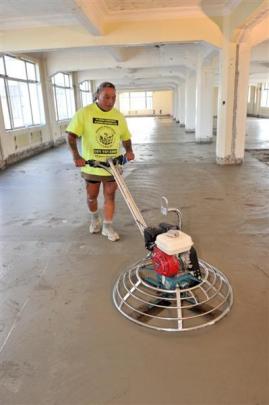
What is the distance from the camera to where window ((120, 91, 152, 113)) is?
3009 centimetres

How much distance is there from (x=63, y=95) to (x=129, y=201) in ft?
35.9

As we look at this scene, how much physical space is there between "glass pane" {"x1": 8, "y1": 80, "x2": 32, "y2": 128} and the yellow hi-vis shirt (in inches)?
226

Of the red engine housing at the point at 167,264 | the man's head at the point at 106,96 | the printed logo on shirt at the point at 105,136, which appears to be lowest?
the red engine housing at the point at 167,264

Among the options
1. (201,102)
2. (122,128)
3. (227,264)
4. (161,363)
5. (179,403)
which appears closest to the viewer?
(179,403)

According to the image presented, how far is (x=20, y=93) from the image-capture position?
8.23 meters

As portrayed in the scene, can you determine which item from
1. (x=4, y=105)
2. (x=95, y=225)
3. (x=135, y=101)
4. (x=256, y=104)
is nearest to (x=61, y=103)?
(x=4, y=105)

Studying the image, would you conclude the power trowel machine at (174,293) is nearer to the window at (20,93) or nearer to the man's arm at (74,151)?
the man's arm at (74,151)

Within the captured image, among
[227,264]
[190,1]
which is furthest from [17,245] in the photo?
[190,1]

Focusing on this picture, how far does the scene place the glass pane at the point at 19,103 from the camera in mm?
7656

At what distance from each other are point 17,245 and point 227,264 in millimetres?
1870

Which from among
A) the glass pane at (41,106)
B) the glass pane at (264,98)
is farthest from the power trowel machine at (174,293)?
the glass pane at (264,98)

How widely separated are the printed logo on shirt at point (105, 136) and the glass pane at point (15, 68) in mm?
5906

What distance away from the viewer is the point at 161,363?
5.06 feet

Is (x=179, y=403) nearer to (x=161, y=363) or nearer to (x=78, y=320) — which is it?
(x=161, y=363)
